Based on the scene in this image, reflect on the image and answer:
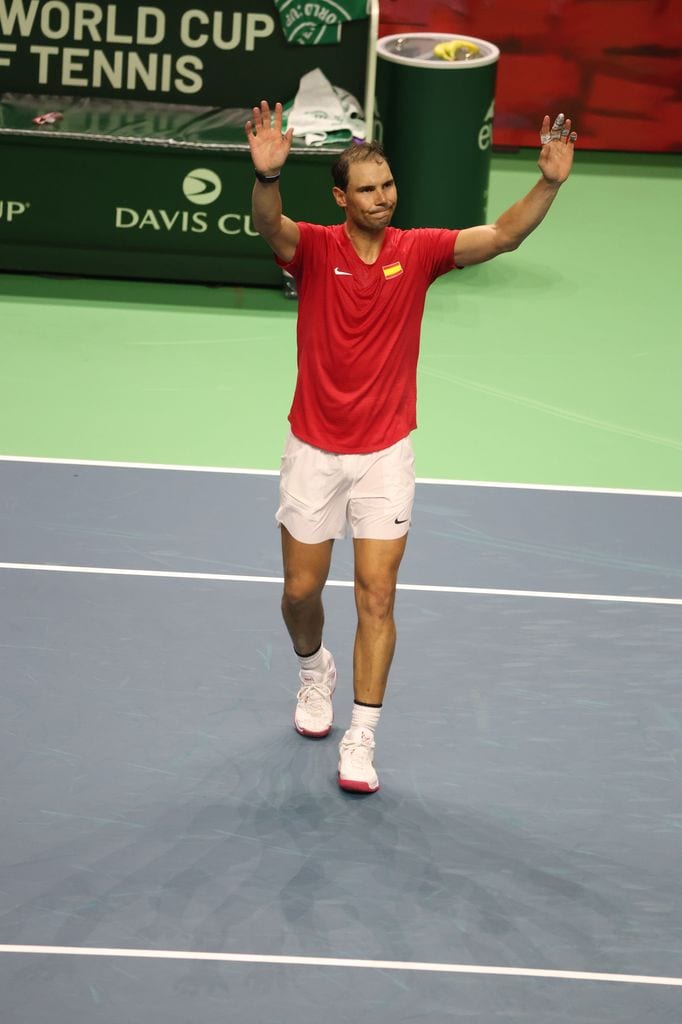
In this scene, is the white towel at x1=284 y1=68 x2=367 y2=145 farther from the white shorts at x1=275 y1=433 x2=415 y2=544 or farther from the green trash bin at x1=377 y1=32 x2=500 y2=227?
the white shorts at x1=275 y1=433 x2=415 y2=544

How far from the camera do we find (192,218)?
392 inches

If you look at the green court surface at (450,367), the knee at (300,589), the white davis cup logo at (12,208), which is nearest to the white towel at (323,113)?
the green court surface at (450,367)

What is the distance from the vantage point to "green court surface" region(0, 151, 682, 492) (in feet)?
26.9

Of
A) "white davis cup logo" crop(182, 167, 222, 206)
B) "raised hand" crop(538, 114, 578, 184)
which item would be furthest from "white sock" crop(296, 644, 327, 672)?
"white davis cup logo" crop(182, 167, 222, 206)

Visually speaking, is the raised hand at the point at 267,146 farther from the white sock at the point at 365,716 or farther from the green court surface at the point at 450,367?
the green court surface at the point at 450,367

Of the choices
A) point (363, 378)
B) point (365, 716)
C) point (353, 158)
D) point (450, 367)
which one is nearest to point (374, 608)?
point (365, 716)

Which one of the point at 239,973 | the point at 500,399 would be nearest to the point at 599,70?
the point at 500,399

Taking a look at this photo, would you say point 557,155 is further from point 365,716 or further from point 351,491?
point 365,716

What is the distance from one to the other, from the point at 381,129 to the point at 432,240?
Result: 5501 mm

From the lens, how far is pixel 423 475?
7.93 metres

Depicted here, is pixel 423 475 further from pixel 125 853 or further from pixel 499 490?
pixel 125 853

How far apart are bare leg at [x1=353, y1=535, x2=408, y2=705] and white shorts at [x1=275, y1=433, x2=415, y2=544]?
5cm

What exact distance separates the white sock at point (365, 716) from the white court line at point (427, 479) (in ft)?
8.24

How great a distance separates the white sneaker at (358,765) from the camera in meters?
5.47
